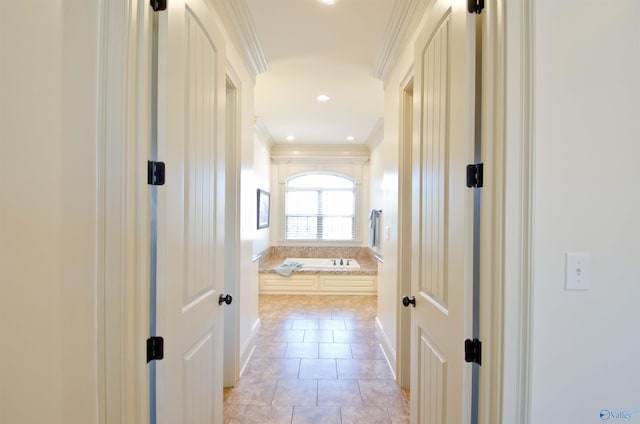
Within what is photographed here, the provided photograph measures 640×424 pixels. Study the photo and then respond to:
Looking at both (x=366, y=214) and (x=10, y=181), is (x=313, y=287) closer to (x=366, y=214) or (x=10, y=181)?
(x=366, y=214)

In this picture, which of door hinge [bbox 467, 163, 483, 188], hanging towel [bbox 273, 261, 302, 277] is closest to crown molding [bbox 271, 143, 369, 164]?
hanging towel [bbox 273, 261, 302, 277]

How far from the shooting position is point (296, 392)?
241 centimetres

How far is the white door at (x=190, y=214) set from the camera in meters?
1.09

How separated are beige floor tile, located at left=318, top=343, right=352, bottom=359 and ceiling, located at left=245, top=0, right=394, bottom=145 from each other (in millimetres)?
2790

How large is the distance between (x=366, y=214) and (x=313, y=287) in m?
1.96

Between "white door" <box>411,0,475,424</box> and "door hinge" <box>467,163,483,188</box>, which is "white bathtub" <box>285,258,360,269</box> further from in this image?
"door hinge" <box>467,163,483,188</box>

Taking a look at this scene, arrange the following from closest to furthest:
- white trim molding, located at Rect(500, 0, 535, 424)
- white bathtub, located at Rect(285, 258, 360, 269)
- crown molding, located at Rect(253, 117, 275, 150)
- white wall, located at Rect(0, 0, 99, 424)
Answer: white wall, located at Rect(0, 0, 99, 424)
white trim molding, located at Rect(500, 0, 535, 424)
crown molding, located at Rect(253, 117, 275, 150)
white bathtub, located at Rect(285, 258, 360, 269)

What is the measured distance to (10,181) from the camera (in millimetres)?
727

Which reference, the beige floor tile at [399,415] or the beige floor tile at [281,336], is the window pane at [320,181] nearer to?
the beige floor tile at [281,336]

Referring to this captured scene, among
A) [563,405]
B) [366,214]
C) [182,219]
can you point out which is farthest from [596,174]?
[366,214]

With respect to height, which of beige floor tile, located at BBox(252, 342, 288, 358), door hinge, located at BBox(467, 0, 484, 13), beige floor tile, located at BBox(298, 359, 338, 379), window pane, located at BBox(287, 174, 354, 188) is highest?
door hinge, located at BBox(467, 0, 484, 13)

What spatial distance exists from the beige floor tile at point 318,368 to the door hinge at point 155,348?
6.05 ft

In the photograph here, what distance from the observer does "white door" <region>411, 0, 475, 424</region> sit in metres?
1.07

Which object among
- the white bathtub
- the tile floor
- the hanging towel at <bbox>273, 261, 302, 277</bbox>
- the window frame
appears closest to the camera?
the tile floor
